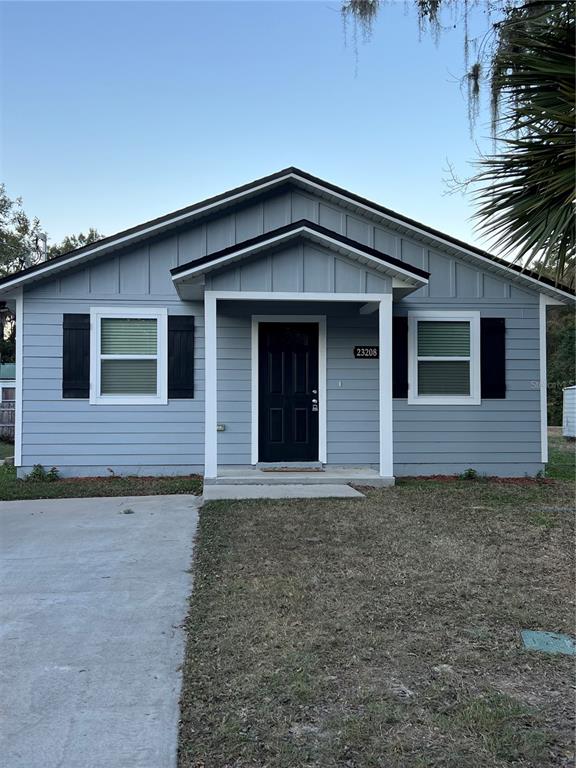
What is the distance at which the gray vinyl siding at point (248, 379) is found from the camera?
27.0 feet

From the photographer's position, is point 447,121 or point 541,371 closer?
point 541,371

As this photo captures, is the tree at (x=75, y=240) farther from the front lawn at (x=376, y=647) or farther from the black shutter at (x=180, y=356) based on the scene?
the front lawn at (x=376, y=647)

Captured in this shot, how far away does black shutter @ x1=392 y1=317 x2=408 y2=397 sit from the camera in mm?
8625

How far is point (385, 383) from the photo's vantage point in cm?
752

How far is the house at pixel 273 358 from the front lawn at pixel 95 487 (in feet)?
0.90

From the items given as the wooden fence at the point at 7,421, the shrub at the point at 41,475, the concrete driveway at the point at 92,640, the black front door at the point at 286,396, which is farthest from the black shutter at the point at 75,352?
the wooden fence at the point at 7,421

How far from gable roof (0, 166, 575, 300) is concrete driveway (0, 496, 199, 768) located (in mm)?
4074

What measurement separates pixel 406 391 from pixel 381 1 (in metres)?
5.02

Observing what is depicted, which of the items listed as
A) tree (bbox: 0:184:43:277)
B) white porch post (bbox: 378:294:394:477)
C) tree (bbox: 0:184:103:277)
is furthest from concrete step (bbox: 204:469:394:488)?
tree (bbox: 0:184:43:277)

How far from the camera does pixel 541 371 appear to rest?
886 cm

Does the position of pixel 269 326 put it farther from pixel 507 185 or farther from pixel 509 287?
pixel 507 185

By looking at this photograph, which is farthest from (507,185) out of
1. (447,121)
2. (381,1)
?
(447,121)

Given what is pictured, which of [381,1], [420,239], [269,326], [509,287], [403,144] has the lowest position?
[269,326]

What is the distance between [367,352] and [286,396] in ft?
4.62
